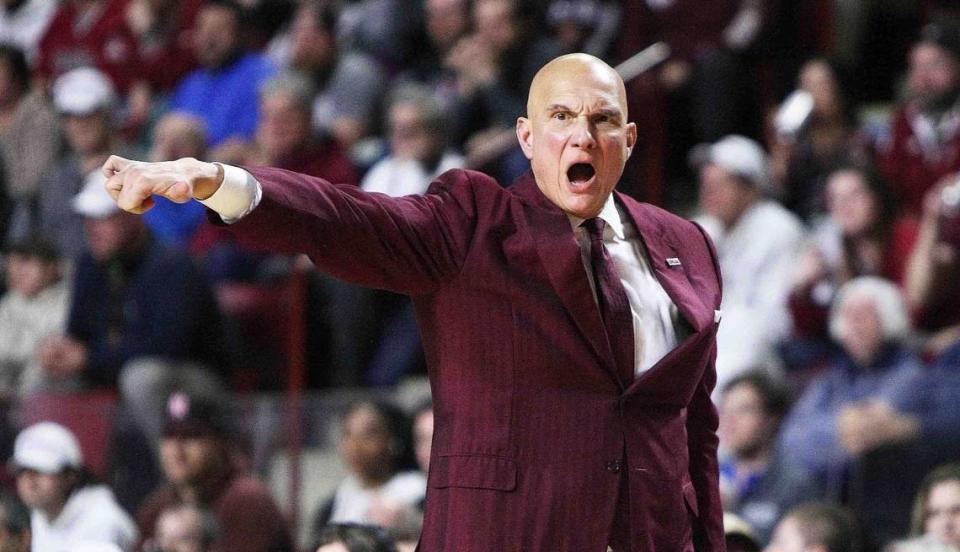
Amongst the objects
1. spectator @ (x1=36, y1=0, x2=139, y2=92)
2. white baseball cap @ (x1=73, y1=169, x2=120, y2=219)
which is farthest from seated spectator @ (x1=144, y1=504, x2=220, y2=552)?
spectator @ (x1=36, y1=0, x2=139, y2=92)

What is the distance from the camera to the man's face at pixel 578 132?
10.6 feet

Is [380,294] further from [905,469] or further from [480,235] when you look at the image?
[480,235]

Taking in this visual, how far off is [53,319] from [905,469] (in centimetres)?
387

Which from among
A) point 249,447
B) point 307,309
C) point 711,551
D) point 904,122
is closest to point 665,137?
point 904,122

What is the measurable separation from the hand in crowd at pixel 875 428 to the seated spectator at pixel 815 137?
1855mm

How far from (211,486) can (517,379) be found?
3.57 m

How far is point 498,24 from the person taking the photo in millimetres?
8484

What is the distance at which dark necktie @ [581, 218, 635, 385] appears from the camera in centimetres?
322

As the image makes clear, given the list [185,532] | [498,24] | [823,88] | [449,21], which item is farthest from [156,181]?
[449,21]

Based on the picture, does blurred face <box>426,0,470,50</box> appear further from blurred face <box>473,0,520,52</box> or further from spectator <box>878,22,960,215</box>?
spectator <box>878,22,960,215</box>

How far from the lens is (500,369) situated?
3188mm

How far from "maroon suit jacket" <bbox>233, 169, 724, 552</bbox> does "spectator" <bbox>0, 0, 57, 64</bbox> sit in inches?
341

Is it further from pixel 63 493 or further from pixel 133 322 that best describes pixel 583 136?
pixel 133 322

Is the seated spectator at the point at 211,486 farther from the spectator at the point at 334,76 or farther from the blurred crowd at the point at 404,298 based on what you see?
the spectator at the point at 334,76
